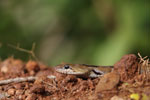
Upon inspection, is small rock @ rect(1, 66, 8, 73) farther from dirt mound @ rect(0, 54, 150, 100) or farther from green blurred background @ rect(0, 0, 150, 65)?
green blurred background @ rect(0, 0, 150, 65)

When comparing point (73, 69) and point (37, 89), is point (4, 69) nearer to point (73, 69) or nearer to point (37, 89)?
point (73, 69)

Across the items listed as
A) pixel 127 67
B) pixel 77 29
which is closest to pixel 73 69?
pixel 127 67

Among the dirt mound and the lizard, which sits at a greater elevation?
the lizard

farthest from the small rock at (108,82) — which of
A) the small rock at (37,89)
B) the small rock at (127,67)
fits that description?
the small rock at (37,89)

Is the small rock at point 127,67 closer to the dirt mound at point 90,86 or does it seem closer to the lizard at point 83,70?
the dirt mound at point 90,86

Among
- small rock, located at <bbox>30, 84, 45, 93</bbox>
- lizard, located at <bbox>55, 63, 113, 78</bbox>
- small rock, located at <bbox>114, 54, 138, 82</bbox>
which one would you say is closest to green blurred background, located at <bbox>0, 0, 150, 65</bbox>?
lizard, located at <bbox>55, 63, 113, 78</bbox>

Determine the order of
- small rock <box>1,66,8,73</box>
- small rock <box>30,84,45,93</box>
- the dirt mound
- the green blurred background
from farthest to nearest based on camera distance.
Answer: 1. the green blurred background
2. small rock <box>1,66,8,73</box>
3. small rock <box>30,84,45,93</box>
4. the dirt mound

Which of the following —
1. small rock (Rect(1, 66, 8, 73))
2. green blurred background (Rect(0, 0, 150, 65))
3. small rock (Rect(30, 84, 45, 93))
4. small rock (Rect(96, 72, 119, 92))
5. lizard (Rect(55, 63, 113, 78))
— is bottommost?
small rock (Rect(96, 72, 119, 92))

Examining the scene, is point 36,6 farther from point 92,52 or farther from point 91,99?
point 91,99
